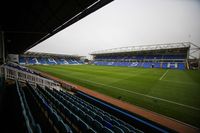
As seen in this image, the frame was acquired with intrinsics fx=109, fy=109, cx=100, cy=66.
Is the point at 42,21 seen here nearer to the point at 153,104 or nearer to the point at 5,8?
the point at 5,8

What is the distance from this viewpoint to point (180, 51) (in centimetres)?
3962

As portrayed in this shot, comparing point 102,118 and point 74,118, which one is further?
point 102,118

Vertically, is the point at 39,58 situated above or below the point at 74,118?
above

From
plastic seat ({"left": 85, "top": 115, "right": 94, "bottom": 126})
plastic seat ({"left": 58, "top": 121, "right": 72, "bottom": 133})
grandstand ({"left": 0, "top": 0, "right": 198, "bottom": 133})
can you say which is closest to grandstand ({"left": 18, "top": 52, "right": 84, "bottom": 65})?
grandstand ({"left": 0, "top": 0, "right": 198, "bottom": 133})

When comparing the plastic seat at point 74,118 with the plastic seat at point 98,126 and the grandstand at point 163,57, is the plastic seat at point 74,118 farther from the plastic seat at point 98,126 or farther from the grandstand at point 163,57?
the grandstand at point 163,57

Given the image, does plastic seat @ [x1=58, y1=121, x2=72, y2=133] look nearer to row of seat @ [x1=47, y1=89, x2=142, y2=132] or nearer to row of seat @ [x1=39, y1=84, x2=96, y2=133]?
row of seat @ [x1=39, y1=84, x2=96, y2=133]

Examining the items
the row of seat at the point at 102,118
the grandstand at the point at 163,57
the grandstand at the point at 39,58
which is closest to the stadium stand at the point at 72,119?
the row of seat at the point at 102,118

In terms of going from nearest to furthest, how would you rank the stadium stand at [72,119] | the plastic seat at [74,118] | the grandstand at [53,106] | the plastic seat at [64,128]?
the plastic seat at [64,128], the stadium stand at [72,119], the grandstand at [53,106], the plastic seat at [74,118]

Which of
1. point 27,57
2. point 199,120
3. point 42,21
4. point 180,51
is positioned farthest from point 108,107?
point 27,57

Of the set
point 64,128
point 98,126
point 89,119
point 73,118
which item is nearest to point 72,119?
point 73,118

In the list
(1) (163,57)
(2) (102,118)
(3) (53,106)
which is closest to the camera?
(2) (102,118)

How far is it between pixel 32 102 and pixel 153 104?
23.8ft

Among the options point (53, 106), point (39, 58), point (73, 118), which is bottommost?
point (53, 106)

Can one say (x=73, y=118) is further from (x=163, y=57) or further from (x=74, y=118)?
(x=163, y=57)
